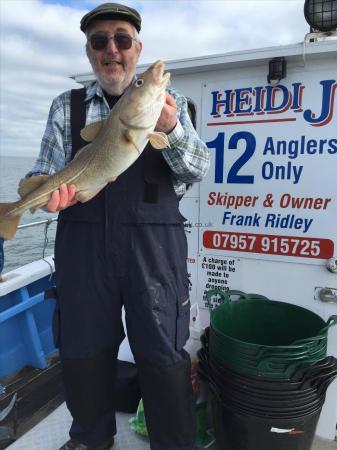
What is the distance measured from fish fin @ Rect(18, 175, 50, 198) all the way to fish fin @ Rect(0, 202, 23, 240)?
0.27 ft

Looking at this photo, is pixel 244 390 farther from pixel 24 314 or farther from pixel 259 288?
pixel 24 314

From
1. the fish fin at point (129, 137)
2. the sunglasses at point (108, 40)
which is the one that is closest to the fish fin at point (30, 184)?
the fish fin at point (129, 137)

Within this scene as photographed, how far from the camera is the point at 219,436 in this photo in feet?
8.76

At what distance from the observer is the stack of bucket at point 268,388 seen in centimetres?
234

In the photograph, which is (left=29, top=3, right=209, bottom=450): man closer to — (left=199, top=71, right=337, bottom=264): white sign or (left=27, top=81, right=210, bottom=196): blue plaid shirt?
(left=27, top=81, right=210, bottom=196): blue plaid shirt

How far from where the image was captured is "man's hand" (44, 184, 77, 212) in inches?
82.7

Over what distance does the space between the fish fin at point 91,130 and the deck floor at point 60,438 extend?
212 centimetres

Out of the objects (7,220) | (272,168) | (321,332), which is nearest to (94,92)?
(7,220)

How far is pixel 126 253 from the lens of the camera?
7.68 feet

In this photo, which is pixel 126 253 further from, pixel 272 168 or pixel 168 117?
pixel 272 168

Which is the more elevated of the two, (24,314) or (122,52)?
(122,52)

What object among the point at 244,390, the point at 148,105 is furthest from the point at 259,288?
the point at 148,105

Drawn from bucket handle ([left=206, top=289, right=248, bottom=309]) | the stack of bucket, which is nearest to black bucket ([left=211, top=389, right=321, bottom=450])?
the stack of bucket

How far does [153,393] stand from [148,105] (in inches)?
65.7
